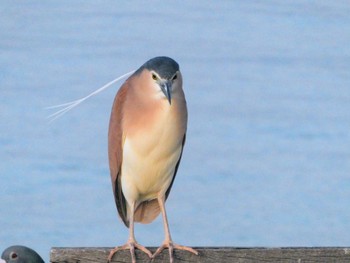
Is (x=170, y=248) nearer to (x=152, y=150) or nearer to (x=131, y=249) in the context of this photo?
(x=131, y=249)

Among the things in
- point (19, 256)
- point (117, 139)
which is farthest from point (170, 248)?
point (19, 256)

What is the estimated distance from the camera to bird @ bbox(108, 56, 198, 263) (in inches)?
140

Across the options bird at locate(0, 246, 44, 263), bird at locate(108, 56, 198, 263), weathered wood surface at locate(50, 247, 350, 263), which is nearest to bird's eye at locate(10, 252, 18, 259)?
bird at locate(0, 246, 44, 263)

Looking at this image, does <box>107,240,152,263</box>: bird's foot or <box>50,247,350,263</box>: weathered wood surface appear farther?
<box>107,240,152,263</box>: bird's foot

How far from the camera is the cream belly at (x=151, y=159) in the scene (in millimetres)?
3643

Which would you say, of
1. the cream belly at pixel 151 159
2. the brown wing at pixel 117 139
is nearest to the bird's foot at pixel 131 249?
the cream belly at pixel 151 159

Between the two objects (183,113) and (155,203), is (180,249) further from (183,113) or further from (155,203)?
(155,203)

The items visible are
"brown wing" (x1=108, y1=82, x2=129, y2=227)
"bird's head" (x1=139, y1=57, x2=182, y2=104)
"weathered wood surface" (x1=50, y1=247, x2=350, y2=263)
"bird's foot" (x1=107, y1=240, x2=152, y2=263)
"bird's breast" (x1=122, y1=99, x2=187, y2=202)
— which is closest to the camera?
"weathered wood surface" (x1=50, y1=247, x2=350, y2=263)

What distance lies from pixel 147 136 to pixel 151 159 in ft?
0.38

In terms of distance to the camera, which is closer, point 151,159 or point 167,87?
point 167,87

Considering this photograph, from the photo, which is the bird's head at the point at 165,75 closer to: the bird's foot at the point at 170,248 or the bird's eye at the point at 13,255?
the bird's foot at the point at 170,248

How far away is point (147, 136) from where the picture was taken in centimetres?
366

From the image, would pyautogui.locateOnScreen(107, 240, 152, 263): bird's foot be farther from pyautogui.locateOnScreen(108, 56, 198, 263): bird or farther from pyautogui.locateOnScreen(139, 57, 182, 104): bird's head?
pyautogui.locateOnScreen(139, 57, 182, 104): bird's head


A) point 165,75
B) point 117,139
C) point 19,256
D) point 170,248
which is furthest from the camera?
point 19,256
